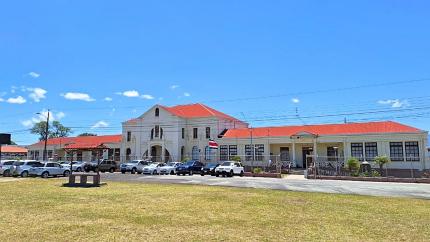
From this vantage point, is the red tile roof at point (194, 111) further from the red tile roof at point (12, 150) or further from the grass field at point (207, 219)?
the red tile roof at point (12, 150)

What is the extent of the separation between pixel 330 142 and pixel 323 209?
3586 centimetres

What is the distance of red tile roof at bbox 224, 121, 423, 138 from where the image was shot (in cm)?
4369

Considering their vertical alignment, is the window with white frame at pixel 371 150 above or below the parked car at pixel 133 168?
above

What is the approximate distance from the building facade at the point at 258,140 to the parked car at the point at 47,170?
22175 mm

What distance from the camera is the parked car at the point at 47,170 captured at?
33.4m

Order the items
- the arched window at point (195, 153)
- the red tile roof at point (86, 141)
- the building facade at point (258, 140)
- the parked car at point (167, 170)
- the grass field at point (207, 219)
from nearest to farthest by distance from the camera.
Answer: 1. the grass field at point (207, 219)
2. the parked car at point (167, 170)
3. the building facade at point (258, 140)
4. the arched window at point (195, 153)
5. the red tile roof at point (86, 141)

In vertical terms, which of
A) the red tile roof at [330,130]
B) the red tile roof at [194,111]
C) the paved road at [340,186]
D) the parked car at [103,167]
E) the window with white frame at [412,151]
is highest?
the red tile roof at [194,111]

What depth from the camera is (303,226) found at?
9406 mm

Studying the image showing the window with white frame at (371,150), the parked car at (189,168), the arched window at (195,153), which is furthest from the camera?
the arched window at (195,153)

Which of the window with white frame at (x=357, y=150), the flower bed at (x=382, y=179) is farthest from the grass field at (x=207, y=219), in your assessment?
the window with white frame at (x=357, y=150)

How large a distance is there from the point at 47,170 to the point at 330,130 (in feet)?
110

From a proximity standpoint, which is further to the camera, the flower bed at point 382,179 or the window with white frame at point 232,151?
the window with white frame at point 232,151

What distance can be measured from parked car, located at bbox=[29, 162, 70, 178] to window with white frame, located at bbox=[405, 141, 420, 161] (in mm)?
36429

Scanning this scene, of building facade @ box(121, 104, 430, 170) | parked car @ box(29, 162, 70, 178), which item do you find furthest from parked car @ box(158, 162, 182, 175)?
building facade @ box(121, 104, 430, 170)
